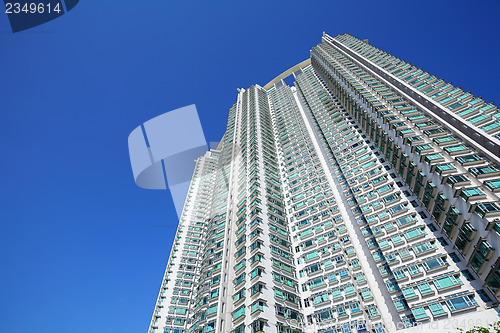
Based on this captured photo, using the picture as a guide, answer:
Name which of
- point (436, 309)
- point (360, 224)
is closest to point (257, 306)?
point (436, 309)

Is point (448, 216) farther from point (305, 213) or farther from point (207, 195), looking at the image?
point (207, 195)

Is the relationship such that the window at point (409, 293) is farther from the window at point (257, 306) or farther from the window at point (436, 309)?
the window at point (257, 306)

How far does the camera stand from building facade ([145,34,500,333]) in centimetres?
2253

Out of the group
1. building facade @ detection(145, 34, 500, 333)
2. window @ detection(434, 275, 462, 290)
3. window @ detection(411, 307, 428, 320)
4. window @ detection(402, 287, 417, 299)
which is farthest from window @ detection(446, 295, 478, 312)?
window @ detection(402, 287, 417, 299)

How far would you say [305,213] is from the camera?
124 feet

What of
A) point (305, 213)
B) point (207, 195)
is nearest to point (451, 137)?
point (305, 213)

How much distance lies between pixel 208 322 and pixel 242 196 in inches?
682

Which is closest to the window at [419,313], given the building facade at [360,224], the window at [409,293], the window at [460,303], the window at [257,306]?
the building facade at [360,224]

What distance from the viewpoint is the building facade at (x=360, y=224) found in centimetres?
2253

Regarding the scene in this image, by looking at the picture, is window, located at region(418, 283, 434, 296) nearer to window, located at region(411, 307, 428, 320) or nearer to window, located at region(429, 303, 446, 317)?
window, located at region(429, 303, 446, 317)

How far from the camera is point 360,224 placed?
32.6 metres

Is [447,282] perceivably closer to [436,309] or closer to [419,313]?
[436,309]

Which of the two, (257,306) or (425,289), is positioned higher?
(257,306)

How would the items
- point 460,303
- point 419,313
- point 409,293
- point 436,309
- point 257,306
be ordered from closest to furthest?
point 460,303, point 436,309, point 419,313, point 409,293, point 257,306
